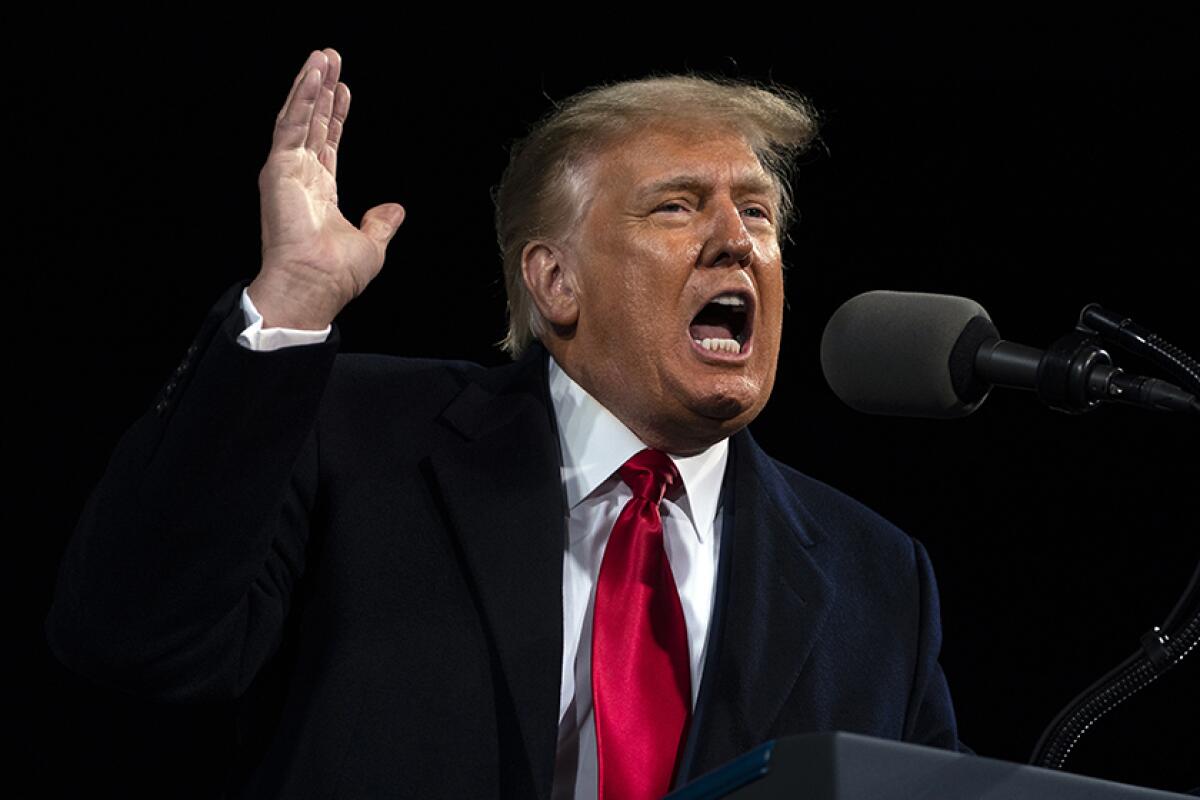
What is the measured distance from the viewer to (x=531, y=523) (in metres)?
2.05

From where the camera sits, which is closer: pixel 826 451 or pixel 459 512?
pixel 459 512

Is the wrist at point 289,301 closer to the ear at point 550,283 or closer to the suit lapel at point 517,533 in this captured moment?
the suit lapel at point 517,533

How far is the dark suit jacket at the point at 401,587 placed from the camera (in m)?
1.73

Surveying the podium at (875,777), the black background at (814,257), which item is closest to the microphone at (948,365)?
the podium at (875,777)

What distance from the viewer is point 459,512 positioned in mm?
2045

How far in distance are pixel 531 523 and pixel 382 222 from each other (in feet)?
1.35

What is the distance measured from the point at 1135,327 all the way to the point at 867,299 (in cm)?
37

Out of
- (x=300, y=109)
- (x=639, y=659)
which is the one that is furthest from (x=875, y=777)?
(x=300, y=109)

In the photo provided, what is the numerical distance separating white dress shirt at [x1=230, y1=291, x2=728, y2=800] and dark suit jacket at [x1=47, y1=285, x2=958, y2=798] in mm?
42

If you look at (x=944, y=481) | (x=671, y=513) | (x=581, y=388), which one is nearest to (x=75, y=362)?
(x=581, y=388)

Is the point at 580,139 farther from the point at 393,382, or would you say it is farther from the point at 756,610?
the point at 756,610

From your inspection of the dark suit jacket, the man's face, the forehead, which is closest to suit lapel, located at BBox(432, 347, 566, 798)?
the dark suit jacket

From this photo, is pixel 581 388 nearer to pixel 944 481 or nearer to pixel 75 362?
pixel 75 362

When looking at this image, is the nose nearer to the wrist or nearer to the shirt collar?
the shirt collar
